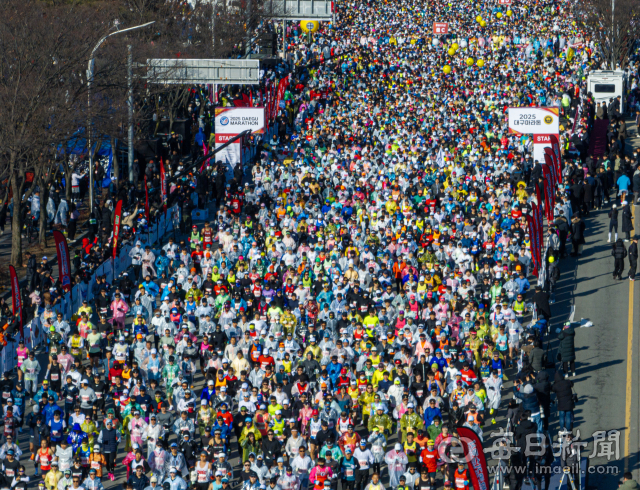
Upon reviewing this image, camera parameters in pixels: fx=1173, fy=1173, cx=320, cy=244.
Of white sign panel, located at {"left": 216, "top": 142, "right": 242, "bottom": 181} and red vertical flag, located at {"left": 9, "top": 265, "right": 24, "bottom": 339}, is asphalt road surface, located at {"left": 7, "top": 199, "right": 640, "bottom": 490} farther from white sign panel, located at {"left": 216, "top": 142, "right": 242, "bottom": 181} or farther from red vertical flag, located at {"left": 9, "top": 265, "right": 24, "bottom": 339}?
white sign panel, located at {"left": 216, "top": 142, "right": 242, "bottom": 181}

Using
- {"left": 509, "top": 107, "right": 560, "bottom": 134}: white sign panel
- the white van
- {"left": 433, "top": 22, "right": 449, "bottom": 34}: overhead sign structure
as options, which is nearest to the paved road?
{"left": 509, "top": 107, "right": 560, "bottom": 134}: white sign panel

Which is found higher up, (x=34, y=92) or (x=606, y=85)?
(x=34, y=92)

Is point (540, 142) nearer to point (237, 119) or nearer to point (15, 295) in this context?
point (237, 119)

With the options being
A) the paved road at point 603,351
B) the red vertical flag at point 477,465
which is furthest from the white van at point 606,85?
the red vertical flag at point 477,465

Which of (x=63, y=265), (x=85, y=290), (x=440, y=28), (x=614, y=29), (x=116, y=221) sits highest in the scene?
(x=440, y=28)

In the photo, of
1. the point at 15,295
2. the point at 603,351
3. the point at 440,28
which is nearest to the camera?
the point at 15,295

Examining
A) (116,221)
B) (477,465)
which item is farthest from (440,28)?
(477,465)

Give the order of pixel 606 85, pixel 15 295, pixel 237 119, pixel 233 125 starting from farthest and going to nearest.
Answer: pixel 606 85
pixel 233 125
pixel 237 119
pixel 15 295

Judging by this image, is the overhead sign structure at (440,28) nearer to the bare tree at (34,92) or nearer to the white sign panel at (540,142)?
the bare tree at (34,92)
